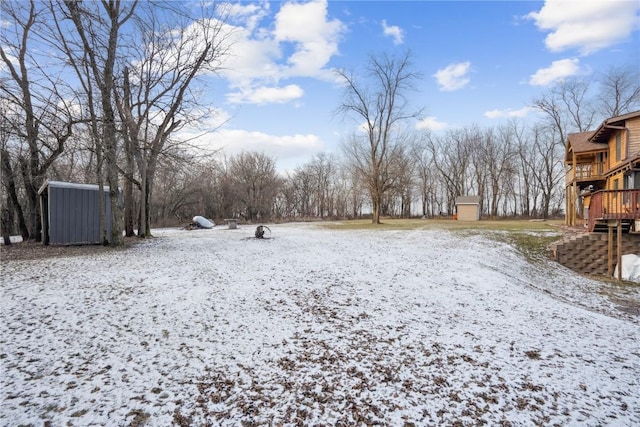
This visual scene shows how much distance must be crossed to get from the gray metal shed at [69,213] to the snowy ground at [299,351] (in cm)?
439

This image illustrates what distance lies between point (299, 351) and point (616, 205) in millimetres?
13695

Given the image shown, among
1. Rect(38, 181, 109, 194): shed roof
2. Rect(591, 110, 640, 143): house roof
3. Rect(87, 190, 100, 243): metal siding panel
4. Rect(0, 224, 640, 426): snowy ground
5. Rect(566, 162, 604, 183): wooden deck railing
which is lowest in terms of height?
Rect(0, 224, 640, 426): snowy ground

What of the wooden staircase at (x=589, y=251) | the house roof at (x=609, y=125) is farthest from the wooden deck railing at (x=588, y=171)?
the wooden staircase at (x=589, y=251)

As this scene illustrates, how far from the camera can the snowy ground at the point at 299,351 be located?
3061mm

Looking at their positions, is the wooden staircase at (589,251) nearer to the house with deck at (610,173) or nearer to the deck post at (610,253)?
the deck post at (610,253)

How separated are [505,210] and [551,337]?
4743cm

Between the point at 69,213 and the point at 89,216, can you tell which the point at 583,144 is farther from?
the point at 69,213

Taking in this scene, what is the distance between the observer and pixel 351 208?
5156 centimetres

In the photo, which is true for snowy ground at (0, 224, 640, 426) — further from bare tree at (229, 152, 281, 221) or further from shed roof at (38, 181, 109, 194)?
bare tree at (229, 152, 281, 221)

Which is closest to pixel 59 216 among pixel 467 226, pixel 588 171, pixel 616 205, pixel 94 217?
pixel 94 217

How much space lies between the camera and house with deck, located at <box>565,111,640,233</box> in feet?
37.1

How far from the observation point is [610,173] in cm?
1645

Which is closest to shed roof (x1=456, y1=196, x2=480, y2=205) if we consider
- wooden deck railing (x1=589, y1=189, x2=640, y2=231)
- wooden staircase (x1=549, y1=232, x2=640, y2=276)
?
wooden deck railing (x1=589, y1=189, x2=640, y2=231)

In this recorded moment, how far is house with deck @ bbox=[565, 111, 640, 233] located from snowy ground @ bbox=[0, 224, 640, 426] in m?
5.95
